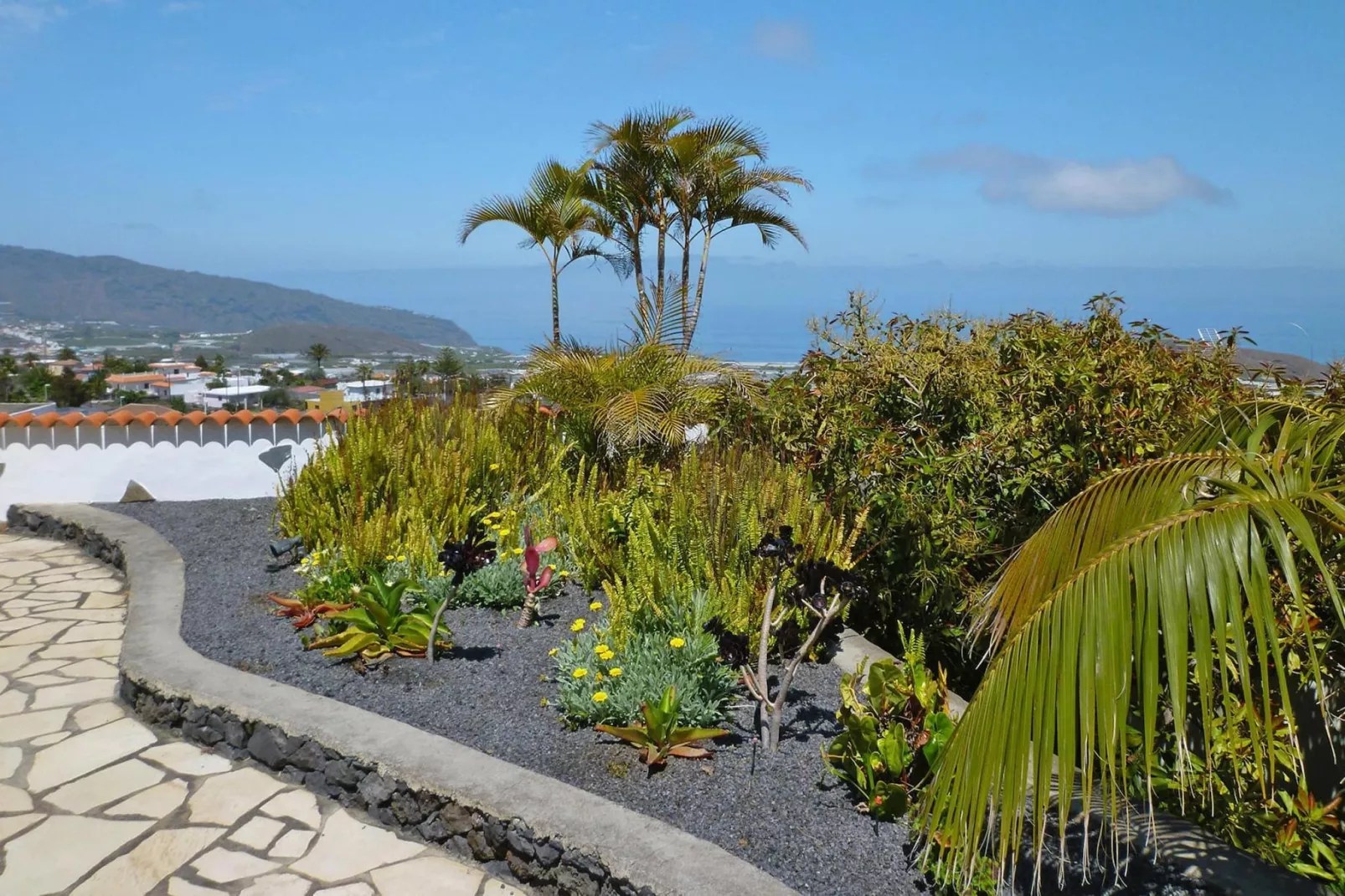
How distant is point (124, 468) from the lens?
8781 millimetres

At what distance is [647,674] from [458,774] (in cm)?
82

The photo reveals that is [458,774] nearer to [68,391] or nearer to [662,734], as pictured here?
[662,734]

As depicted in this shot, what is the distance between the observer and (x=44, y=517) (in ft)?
25.0

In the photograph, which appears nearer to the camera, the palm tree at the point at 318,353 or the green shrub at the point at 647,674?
the green shrub at the point at 647,674

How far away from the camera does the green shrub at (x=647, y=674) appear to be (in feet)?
11.1

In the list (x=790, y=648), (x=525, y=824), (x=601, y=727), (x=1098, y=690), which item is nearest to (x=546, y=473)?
(x=790, y=648)

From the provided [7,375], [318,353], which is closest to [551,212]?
[318,353]

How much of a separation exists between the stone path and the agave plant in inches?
28.3

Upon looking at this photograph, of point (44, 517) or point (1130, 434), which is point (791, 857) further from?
point (44, 517)

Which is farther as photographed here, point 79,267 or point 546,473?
point 79,267

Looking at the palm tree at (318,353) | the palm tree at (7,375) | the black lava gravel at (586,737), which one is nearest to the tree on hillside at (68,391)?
the palm tree at (7,375)

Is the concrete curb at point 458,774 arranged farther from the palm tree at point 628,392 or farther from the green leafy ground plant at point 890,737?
the palm tree at point 628,392

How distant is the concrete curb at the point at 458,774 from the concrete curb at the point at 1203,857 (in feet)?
2.96

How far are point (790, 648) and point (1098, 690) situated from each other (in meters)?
2.52
